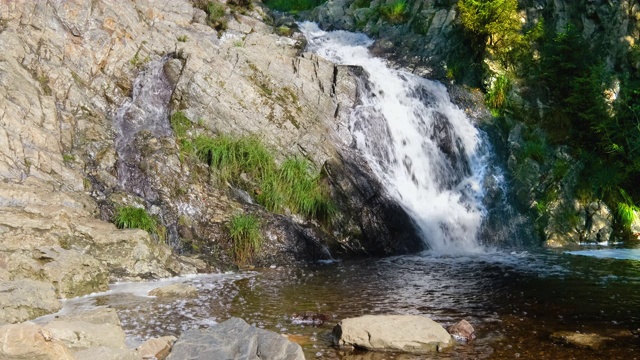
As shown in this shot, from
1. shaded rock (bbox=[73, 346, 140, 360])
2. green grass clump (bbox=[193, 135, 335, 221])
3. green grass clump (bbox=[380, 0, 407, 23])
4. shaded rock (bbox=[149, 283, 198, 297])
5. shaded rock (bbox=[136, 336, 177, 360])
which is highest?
green grass clump (bbox=[380, 0, 407, 23])

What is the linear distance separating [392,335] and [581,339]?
252 centimetres

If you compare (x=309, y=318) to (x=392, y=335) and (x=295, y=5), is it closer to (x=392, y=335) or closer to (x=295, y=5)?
(x=392, y=335)

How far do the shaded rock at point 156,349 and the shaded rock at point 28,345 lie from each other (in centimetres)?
111

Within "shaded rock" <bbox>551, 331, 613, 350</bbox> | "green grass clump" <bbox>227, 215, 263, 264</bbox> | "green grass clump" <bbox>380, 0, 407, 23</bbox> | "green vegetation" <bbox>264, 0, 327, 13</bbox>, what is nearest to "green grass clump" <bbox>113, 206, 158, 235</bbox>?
"green grass clump" <bbox>227, 215, 263, 264</bbox>

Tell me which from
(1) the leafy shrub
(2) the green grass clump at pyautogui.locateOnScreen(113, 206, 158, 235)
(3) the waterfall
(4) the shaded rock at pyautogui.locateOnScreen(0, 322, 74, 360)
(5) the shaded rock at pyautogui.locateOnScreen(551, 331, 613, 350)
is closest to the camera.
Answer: (4) the shaded rock at pyautogui.locateOnScreen(0, 322, 74, 360)

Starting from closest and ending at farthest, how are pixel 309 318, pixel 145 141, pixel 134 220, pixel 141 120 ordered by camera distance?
pixel 309 318
pixel 134 220
pixel 145 141
pixel 141 120

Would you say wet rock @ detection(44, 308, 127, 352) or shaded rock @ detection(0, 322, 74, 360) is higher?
shaded rock @ detection(0, 322, 74, 360)

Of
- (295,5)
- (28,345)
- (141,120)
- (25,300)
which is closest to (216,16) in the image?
(141,120)

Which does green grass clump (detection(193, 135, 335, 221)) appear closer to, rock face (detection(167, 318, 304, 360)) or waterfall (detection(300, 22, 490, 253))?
waterfall (detection(300, 22, 490, 253))

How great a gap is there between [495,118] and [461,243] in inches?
240

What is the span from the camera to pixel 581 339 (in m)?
7.98

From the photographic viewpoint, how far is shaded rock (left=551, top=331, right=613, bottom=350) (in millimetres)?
7758

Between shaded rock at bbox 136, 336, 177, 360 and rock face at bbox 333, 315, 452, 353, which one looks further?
rock face at bbox 333, 315, 452, 353

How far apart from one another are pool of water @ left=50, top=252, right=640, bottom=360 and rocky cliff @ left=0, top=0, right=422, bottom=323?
109 centimetres
